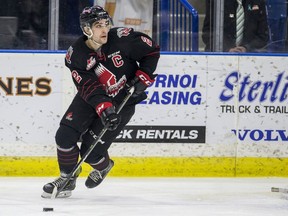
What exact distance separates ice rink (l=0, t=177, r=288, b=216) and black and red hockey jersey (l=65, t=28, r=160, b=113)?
625 millimetres

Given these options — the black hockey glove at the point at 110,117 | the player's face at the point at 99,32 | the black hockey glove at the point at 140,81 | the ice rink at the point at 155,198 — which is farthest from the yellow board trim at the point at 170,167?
the player's face at the point at 99,32

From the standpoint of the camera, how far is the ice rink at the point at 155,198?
5.55m

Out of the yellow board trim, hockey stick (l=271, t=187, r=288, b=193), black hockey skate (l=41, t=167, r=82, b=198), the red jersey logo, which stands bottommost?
the yellow board trim

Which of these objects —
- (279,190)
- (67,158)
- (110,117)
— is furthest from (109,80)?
(279,190)

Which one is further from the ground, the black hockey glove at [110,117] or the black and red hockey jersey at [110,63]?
the black and red hockey jersey at [110,63]

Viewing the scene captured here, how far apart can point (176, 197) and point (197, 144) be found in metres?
1.13

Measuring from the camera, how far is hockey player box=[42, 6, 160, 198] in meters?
5.82

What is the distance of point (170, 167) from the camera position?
7.25 m

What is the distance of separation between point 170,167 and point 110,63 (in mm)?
1537

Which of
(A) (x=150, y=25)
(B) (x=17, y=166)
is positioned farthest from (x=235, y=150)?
(B) (x=17, y=166)

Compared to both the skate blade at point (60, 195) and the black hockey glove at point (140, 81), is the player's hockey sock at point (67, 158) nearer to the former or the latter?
the skate blade at point (60, 195)

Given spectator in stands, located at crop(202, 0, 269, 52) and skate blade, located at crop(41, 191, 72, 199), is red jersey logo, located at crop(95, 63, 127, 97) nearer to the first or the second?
skate blade, located at crop(41, 191, 72, 199)

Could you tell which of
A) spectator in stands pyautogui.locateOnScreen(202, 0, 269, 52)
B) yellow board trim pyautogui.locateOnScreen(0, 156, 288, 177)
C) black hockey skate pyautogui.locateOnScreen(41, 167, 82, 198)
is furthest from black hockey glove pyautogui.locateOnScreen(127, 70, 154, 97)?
spectator in stands pyautogui.locateOnScreen(202, 0, 269, 52)

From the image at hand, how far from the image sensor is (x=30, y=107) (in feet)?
23.6
